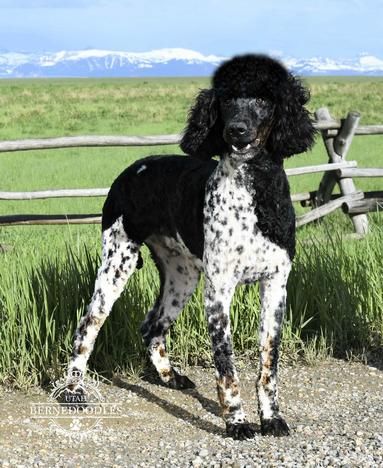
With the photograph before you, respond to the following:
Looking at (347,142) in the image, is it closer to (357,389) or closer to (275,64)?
(357,389)

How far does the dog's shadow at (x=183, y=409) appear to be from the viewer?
3.91m

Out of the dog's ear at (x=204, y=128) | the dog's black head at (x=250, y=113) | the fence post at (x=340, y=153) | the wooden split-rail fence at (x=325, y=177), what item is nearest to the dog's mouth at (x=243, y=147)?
the dog's black head at (x=250, y=113)

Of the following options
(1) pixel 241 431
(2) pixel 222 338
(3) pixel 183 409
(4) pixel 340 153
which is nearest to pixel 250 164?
(2) pixel 222 338

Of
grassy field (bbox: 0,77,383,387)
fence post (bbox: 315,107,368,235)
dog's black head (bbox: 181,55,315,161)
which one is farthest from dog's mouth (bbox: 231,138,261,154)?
fence post (bbox: 315,107,368,235)

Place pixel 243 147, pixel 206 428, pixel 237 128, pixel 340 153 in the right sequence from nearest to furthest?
pixel 237 128
pixel 243 147
pixel 206 428
pixel 340 153

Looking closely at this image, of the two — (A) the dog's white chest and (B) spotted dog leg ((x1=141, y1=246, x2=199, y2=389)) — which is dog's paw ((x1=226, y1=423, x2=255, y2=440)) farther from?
(B) spotted dog leg ((x1=141, y1=246, x2=199, y2=389))

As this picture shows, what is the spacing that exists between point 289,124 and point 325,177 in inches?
229

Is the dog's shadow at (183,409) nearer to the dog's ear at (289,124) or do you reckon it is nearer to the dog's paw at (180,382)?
the dog's paw at (180,382)

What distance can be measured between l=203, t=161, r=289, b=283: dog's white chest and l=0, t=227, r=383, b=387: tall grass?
1.26m

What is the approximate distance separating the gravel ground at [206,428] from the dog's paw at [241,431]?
41mm

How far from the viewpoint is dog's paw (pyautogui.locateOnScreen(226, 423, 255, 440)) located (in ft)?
11.9

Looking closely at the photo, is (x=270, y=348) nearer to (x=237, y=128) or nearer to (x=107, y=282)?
(x=107, y=282)

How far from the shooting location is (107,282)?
4.10 m

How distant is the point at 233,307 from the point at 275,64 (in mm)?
1836
